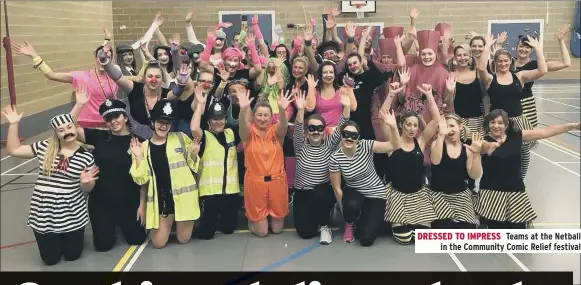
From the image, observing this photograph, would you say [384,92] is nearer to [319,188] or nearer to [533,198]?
[319,188]

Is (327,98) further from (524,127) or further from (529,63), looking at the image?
(529,63)

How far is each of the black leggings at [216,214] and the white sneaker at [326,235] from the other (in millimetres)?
835

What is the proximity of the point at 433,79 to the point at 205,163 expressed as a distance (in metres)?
2.41

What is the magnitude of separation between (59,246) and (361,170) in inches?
100

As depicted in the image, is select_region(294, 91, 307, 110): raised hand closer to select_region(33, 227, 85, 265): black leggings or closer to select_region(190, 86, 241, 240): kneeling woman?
select_region(190, 86, 241, 240): kneeling woman

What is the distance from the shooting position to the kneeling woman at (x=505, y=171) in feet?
14.2

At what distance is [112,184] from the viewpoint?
14.5 ft

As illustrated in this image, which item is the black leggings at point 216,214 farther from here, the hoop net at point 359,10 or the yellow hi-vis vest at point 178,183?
the hoop net at point 359,10

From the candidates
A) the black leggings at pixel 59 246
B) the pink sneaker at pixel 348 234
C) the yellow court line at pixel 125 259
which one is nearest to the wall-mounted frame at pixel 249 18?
the pink sneaker at pixel 348 234

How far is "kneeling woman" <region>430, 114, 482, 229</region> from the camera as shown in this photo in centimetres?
442

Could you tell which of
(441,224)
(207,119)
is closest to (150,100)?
(207,119)

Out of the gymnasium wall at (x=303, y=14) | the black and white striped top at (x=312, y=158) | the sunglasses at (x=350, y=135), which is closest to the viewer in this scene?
the sunglasses at (x=350, y=135)

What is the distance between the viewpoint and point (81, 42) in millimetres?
13297

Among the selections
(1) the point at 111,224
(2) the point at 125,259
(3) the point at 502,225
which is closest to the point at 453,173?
(3) the point at 502,225
